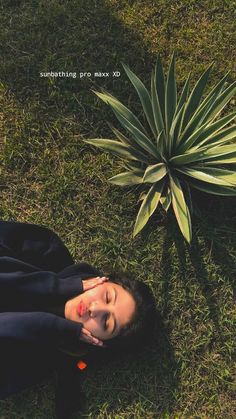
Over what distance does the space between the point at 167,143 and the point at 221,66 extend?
1086mm

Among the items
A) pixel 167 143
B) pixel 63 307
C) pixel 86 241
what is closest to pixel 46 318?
pixel 63 307

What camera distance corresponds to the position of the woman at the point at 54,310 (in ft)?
9.68

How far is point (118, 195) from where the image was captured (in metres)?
3.73

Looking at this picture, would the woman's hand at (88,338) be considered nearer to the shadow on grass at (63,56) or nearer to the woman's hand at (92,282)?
the woman's hand at (92,282)

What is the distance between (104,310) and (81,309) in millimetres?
166

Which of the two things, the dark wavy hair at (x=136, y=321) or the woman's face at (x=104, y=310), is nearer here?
the woman's face at (x=104, y=310)

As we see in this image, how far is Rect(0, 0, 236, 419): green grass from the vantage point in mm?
3564

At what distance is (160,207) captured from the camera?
369 cm

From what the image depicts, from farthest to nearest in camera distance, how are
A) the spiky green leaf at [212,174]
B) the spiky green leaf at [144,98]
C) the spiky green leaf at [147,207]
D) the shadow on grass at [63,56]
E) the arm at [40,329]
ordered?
the shadow on grass at [63,56] → the spiky green leaf at [147,207] → the spiky green leaf at [144,98] → the spiky green leaf at [212,174] → the arm at [40,329]

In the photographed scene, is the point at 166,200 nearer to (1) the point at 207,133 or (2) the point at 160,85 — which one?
(1) the point at 207,133

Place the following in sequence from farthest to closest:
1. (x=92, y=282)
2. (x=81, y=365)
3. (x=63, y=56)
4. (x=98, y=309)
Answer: (x=63, y=56) → (x=81, y=365) → (x=92, y=282) → (x=98, y=309)

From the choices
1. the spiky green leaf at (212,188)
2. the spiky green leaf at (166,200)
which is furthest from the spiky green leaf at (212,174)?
the spiky green leaf at (166,200)

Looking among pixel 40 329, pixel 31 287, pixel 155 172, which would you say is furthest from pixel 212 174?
pixel 40 329

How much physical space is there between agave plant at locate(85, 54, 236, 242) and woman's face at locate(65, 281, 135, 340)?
0.66 meters
